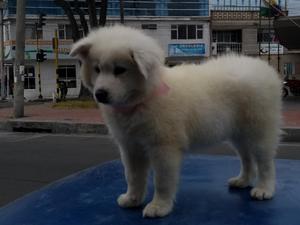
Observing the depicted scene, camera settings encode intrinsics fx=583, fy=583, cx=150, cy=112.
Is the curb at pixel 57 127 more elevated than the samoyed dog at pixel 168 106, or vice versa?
the samoyed dog at pixel 168 106

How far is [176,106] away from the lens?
108 inches

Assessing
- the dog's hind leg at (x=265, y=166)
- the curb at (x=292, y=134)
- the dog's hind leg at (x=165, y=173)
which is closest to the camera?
the dog's hind leg at (x=165, y=173)

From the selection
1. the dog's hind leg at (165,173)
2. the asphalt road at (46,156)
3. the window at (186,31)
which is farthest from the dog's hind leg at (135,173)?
the window at (186,31)

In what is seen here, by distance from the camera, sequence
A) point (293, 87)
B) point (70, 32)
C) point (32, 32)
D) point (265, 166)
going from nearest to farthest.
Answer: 1. point (265, 166)
2. point (293, 87)
3. point (32, 32)
4. point (70, 32)

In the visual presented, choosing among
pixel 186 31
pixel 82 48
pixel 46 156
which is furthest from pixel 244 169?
pixel 186 31

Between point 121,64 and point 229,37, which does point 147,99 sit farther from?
point 229,37

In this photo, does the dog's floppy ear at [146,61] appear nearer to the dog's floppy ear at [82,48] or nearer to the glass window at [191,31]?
the dog's floppy ear at [82,48]

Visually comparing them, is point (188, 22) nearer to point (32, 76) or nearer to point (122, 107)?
point (32, 76)

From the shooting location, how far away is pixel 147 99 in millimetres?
2678

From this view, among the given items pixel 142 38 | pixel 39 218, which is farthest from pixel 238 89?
pixel 39 218

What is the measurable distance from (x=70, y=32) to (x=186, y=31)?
432 inches

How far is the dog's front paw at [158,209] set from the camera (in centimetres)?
259

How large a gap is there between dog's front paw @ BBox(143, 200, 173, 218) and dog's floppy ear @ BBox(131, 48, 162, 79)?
58 centimetres

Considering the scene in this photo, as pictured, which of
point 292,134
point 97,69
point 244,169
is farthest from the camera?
point 292,134
